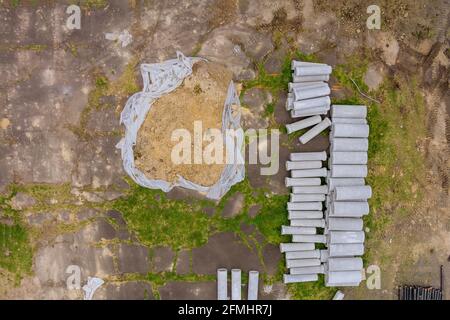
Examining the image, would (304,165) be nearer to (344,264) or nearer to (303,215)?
(303,215)

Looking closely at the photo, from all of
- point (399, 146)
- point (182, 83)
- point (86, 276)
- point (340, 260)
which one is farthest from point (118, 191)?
point (399, 146)

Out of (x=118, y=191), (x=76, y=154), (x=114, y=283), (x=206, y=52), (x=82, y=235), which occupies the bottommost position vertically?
(x=114, y=283)

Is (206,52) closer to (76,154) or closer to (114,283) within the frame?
(76,154)

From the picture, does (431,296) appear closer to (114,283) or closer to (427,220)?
(427,220)

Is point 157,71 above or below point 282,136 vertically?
above

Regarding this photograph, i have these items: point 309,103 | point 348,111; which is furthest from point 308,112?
point 348,111

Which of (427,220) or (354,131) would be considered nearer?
(354,131)
